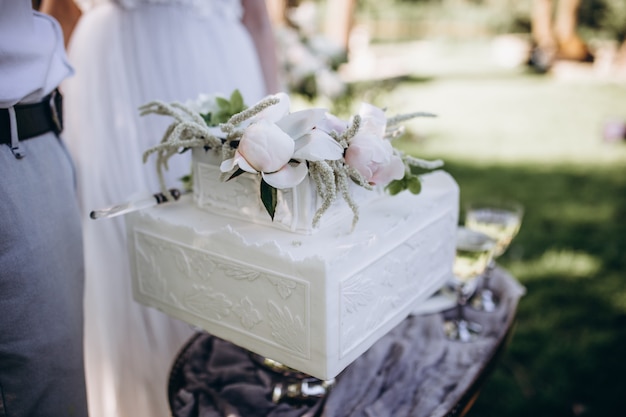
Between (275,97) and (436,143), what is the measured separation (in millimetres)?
5002

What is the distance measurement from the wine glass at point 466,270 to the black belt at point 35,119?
3.22ft

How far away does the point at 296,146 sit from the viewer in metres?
0.91

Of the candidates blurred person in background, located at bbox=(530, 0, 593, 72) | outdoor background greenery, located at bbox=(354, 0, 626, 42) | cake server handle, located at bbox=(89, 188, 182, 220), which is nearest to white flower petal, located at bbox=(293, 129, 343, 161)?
cake server handle, located at bbox=(89, 188, 182, 220)

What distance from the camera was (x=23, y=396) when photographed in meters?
1.01

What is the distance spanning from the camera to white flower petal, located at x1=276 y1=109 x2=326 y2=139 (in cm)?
91

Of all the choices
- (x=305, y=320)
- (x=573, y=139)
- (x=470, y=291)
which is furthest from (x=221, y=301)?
(x=573, y=139)

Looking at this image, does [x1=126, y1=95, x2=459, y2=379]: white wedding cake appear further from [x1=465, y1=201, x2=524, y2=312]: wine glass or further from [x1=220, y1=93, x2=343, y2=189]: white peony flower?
[x1=465, y1=201, x2=524, y2=312]: wine glass

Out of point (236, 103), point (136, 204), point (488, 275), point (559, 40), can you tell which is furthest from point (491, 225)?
point (559, 40)

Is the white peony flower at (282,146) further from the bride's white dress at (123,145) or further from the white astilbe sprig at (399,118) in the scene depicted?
the bride's white dress at (123,145)

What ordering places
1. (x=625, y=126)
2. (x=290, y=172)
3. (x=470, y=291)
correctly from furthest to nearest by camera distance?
(x=625, y=126) → (x=470, y=291) → (x=290, y=172)

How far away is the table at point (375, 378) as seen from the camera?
1.09m

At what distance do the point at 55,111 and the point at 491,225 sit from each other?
3.84 ft

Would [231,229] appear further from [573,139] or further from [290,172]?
[573,139]

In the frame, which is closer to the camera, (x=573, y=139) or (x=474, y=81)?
(x=573, y=139)
